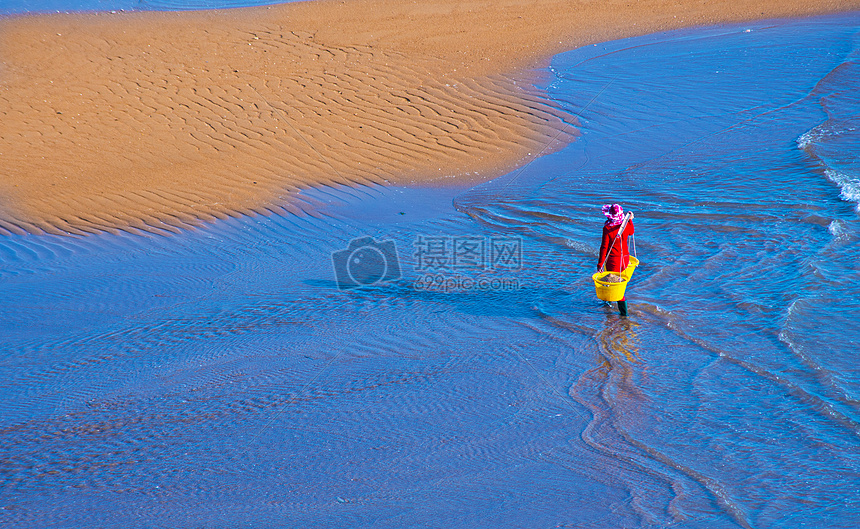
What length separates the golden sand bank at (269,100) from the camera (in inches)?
377

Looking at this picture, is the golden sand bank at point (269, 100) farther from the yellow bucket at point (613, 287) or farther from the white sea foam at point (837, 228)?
the yellow bucket at point (613, 287)

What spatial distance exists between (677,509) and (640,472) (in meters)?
0.35

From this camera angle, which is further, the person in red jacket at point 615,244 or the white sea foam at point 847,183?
the white sea foam at point 847,183

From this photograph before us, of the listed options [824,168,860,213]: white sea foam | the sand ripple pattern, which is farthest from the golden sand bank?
[824,168,860,213]: white sea foam

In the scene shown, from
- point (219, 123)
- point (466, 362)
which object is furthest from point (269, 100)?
point (466, 362)

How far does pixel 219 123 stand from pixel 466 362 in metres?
7.46

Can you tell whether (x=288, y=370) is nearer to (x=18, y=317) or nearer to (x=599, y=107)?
(x=18, y=317)

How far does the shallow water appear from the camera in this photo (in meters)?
3.95

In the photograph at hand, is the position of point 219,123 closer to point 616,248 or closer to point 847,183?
point 616,248

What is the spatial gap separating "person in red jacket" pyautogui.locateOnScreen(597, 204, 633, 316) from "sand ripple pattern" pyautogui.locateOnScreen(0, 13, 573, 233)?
425cm

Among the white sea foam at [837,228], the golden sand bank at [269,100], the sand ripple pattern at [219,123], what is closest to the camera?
the white sea foam at [837,228]

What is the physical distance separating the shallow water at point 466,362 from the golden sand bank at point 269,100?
86cm

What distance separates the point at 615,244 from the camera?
5793 millimetres

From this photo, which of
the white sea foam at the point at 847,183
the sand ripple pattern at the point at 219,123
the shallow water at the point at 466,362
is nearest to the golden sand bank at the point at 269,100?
the sand ripple pattern at the point at 219,123
